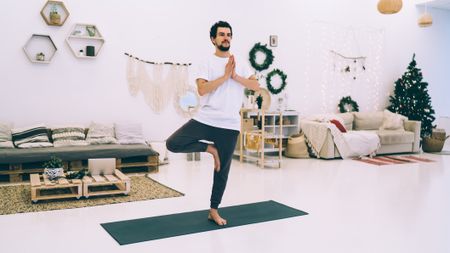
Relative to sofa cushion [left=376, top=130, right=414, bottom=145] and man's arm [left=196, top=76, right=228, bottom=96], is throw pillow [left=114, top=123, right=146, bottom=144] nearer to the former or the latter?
man's arm [left=196, top=76, right=228, bottom=96]

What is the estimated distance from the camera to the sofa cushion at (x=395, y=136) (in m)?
8.04

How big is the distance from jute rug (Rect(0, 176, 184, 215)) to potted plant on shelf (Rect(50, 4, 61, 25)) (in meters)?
2.47

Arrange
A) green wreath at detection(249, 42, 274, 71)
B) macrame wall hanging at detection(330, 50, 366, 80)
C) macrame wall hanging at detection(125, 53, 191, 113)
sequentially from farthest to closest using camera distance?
1. macrame wall hanging at detection(330, 50, 366, 80)
2. green wreath at detection(249, 42, 274, 71)
3. macrame wall hanging at detection(125, 53, 191, 113)

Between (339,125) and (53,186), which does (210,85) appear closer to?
(53,186)

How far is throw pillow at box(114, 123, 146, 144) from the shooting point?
629 cm

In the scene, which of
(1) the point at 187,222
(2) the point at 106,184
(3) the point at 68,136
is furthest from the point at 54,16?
(1) the point at 187,222

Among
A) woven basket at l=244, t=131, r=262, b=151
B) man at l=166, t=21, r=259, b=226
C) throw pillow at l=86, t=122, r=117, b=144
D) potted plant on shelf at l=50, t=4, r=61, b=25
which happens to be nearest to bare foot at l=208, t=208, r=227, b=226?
man at l=166, t=21, r=259, b=226

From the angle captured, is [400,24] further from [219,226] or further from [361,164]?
[219,226]

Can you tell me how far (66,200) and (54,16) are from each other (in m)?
3.04

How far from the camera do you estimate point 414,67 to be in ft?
30.5

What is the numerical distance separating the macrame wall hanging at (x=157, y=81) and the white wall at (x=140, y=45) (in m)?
0.11

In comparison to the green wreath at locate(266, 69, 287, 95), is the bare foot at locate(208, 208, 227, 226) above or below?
below

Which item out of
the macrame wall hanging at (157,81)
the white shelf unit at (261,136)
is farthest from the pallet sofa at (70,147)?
the white shelf unit at (261,136)

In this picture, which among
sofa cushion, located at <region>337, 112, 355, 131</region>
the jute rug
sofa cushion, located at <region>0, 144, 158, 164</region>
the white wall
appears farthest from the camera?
sofa cushion, located at <region>337, 112, 355, 131</region>
